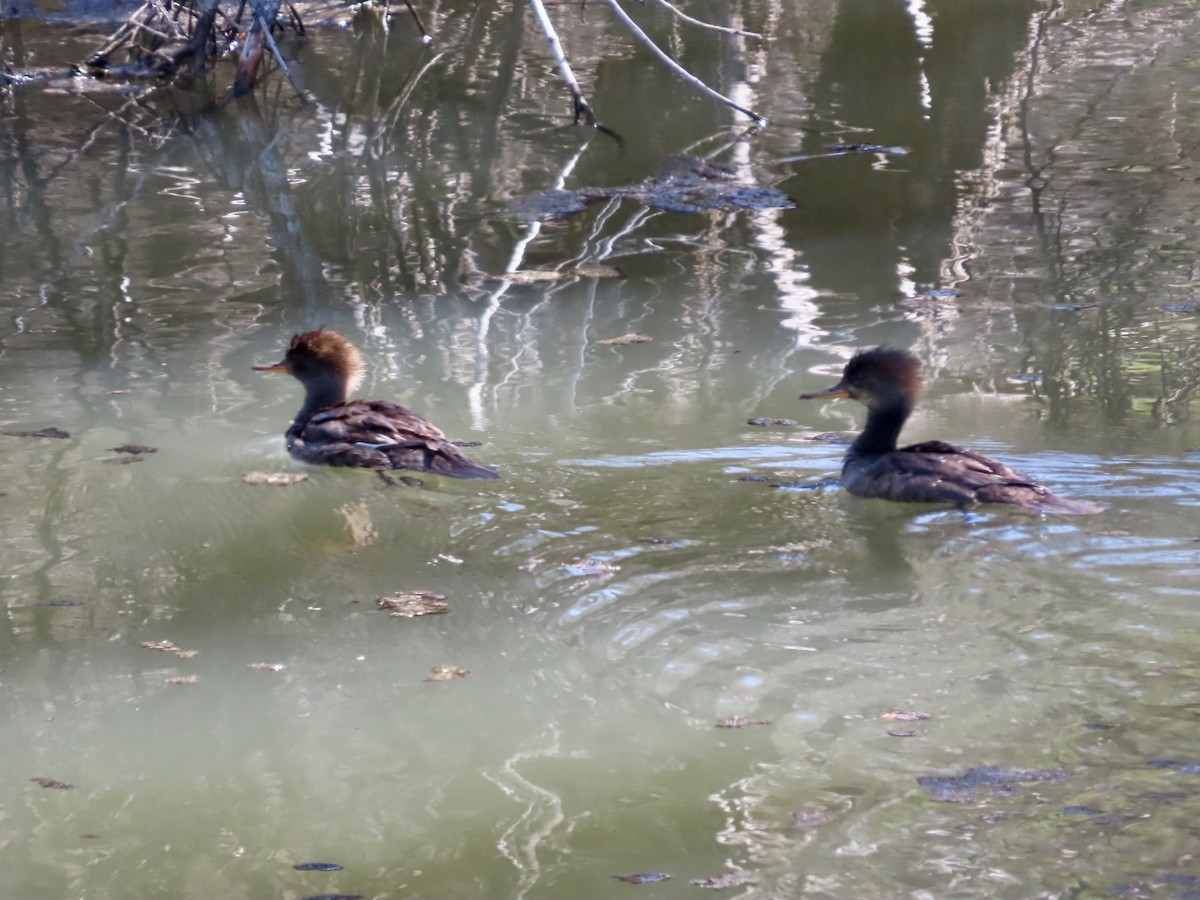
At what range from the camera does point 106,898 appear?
4.72m

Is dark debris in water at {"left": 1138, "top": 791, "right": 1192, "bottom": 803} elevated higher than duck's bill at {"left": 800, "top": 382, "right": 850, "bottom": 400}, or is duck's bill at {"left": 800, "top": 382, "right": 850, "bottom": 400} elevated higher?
duck's bill at {"left": 800, "top": 382, "right": 850, "bottom": 400}

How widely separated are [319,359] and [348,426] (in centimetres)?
89

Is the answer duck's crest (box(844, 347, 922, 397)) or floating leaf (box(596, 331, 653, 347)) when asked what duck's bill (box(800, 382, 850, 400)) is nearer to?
duck's crest (box(844, 347, 922, 397))

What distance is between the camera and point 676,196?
47.6 ft

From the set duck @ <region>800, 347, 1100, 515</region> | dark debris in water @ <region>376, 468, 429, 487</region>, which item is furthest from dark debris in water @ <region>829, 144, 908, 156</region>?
dark debris in water @ <region>376, 468, 429, 487</region>

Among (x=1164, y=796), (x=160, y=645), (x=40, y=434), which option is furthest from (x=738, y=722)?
(x=40, y=434)

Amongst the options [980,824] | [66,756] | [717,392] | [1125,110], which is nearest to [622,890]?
[980,824]

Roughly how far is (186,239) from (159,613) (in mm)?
7353

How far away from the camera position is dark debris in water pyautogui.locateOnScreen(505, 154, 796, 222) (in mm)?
14109

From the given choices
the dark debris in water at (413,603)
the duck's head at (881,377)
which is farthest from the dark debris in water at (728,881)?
the duck's head at (881,377)

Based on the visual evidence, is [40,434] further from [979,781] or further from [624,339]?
[979,781]

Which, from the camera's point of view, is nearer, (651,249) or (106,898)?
(106,898)

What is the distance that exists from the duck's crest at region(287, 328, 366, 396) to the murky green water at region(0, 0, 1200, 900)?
1.44 ft

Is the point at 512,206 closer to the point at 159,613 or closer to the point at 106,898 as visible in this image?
the point at 159,613
